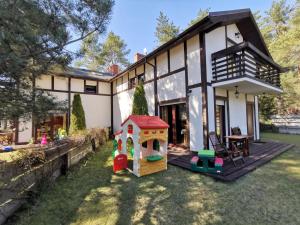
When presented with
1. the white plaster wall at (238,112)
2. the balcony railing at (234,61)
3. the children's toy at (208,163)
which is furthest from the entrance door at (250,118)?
the children's toy at (208,163)

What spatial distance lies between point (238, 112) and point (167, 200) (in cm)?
735

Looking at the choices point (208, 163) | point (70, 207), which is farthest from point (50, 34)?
point (208, 163)

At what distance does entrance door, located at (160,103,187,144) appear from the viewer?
8.70 m

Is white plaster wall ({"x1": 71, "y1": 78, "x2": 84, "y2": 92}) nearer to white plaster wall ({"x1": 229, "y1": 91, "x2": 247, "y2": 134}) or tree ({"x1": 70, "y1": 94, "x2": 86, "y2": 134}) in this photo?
tree ({"x1": 70, "y1": 94, "x2": 86, "y2": 134})

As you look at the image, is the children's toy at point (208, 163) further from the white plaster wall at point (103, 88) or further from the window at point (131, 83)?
the white plaster wall at point (103, 88)

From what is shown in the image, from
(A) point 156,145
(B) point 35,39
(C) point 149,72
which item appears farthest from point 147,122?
(C) point 149,72

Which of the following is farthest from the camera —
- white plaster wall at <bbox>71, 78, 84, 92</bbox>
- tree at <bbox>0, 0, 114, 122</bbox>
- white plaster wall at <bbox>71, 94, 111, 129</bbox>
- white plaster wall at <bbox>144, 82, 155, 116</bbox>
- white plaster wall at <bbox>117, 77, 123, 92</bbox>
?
white plaster wall at <bbox>117, 77, 123, 92</bbox>

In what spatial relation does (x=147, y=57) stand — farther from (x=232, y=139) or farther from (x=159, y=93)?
(x=232, y=139)

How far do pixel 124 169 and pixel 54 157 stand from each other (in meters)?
2.15

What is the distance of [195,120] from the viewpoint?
775 centimetres

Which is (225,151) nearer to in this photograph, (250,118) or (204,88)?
(204,88)

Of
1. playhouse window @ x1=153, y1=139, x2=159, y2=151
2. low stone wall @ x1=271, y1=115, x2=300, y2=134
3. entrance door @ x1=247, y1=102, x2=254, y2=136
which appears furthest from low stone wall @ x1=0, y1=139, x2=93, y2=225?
low stone wall @ x1=271, y1=115, x2=300, y2=134

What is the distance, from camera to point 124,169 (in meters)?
5.72

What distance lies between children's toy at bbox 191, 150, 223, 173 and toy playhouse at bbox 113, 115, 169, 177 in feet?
3.20
